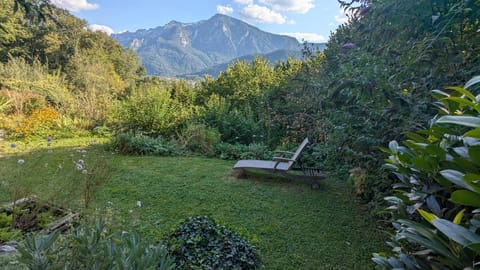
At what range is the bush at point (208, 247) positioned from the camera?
1.94 m

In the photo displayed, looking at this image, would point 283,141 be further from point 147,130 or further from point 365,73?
point 365,73

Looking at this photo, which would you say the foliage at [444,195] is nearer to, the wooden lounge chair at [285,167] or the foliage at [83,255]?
the foliage at [83,255]

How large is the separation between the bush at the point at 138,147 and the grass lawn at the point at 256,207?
3.04ft

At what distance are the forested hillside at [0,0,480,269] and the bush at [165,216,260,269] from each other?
47.6 inches

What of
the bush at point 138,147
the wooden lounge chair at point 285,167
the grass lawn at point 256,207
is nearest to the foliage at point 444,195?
the grass lawn at point 256,207

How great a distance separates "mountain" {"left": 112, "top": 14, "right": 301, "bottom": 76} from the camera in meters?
67.2

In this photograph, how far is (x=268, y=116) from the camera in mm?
6750

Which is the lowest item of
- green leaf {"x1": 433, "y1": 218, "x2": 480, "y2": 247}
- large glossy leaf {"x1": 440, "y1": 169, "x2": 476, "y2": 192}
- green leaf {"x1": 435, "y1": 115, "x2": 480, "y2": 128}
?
green leaf {"x1": 433, "y1": 218, "x2": 480, "y2": 247}

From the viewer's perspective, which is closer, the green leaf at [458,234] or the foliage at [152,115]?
the green leaf at [458,234]

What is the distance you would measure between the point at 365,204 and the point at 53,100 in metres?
9.17

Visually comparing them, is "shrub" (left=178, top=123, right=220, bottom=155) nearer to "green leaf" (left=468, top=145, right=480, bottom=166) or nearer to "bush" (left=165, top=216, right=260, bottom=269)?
"bush" (left=165, top=216, right=260, bottom=269)

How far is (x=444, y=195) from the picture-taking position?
3.39 feet

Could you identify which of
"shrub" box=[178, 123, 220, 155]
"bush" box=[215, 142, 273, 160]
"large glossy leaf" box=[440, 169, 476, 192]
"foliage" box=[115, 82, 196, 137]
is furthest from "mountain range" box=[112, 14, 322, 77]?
"large glossy leaf" box=[440, 169, 476, 192]

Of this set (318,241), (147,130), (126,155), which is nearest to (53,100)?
(147,130)
